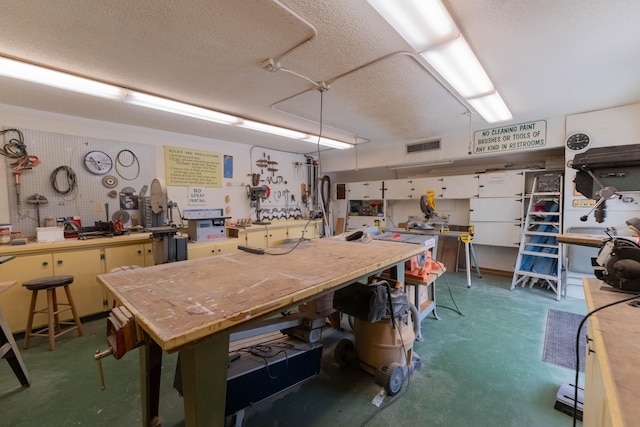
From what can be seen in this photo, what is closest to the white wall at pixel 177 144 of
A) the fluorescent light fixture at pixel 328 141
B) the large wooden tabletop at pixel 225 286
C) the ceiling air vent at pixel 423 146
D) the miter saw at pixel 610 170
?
the fluorescent light fixture at pixel 328 141

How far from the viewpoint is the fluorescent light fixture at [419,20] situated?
4.64ft

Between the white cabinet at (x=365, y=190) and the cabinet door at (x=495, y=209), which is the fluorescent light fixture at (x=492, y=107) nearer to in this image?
the cabinet door at (x=495, y=209)

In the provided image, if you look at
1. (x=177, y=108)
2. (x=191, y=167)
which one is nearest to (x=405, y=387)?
(x=177, y=108)

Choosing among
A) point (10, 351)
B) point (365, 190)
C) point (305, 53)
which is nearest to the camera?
point (10, 351)

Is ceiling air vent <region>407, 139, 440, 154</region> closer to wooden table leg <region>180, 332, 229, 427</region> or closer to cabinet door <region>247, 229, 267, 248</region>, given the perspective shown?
cabinet door <region>247, 229, 267, 248</region>

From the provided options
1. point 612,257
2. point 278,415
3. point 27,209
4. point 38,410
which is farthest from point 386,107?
point 27,209

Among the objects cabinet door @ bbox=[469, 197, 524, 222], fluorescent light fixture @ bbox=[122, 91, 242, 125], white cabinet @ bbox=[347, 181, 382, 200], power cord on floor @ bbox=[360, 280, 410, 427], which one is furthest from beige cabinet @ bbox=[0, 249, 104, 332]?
cabinet door @ bbox=[469, 197, 524, 222]

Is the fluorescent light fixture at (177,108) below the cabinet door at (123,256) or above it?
above

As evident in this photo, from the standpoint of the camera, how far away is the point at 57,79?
2.33 m

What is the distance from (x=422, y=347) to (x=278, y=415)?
148 cm

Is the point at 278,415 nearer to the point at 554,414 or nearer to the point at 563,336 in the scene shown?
the point at 554,414

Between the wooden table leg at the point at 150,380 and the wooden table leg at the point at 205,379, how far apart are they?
1.79ft

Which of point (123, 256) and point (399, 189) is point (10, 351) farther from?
point (399, 189)

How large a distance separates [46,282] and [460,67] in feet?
13.8
